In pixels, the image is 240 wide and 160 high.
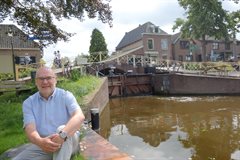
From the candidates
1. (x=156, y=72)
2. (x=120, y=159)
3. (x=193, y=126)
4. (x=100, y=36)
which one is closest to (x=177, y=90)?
(x=156, y=72)

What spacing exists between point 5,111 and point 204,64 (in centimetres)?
2201

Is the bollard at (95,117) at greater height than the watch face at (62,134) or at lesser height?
lesser

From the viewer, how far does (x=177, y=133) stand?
11016 millimetres

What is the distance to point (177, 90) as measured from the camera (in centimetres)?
2609

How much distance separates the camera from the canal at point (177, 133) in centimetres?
854

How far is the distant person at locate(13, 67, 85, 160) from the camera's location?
3.46 m

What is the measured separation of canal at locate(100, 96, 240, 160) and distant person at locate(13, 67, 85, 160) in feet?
15.9

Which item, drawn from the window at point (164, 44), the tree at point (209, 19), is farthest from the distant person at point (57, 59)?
the window at point (164, 44)


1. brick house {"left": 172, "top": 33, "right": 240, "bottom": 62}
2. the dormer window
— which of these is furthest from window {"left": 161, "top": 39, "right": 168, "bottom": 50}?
brick house {"left": 172, "top": 33, "right": 240, "bottom": 62}

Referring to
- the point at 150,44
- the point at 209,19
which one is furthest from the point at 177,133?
the point at 150,44

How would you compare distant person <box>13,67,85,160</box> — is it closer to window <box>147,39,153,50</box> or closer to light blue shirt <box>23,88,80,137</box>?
light blue shirt <box>23,88,80,137</box>

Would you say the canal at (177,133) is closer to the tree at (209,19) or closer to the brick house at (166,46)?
the tree at (209,19)

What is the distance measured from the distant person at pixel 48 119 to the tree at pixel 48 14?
7560 mm

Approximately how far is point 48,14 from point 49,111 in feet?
27.6
